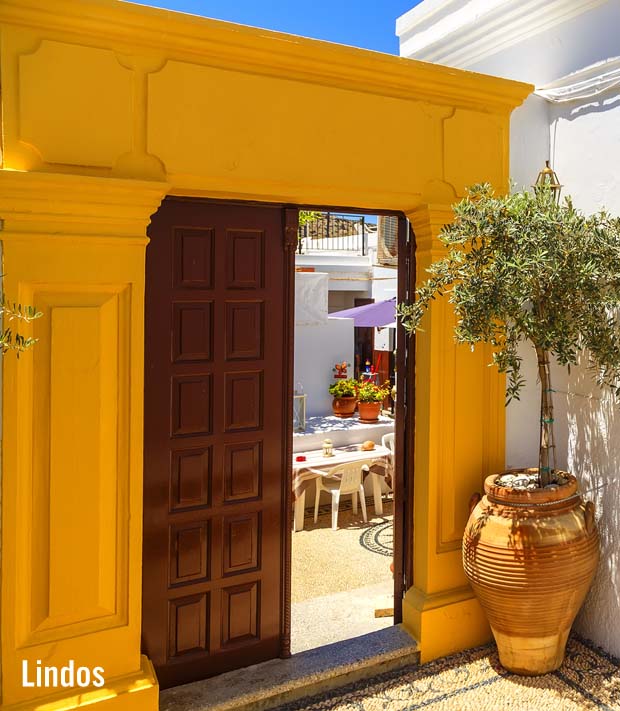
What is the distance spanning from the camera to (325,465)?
23.3 feet

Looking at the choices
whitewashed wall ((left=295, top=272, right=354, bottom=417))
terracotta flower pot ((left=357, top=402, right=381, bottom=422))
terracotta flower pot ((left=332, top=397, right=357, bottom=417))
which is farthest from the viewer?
whitewashed wall ((left=295, top=272, right=354, bottom=417))

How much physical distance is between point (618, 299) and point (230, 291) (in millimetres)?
1993

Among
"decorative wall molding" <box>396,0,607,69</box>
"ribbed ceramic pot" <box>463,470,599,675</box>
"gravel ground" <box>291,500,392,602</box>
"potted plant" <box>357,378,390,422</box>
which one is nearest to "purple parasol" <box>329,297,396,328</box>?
"potted plant" <box>357,378,390,422</box>

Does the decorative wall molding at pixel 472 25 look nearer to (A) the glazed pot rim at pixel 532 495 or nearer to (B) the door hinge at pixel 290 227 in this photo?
(B) the door hinge at pixel 290 227

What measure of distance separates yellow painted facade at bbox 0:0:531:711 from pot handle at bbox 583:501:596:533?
2.25 m

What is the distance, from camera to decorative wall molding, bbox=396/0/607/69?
4.03 m

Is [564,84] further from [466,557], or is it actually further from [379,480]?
[379,480]

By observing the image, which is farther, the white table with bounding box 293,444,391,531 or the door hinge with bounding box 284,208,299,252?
the white table with bounding box 293,444,391,531

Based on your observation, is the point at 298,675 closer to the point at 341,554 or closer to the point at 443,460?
the point at 443,460

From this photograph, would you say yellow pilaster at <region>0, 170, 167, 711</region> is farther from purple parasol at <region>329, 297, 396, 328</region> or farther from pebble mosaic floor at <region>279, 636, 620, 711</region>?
purple parasol at <region>329, 297, 396, 328</region>

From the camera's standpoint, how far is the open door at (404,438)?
3.94 m

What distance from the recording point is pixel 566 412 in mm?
4016

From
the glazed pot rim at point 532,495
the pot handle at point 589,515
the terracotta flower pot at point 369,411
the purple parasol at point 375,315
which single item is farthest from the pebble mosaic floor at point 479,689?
the purple parasol at point 375,315

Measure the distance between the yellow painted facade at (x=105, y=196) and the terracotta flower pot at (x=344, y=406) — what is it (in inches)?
240
